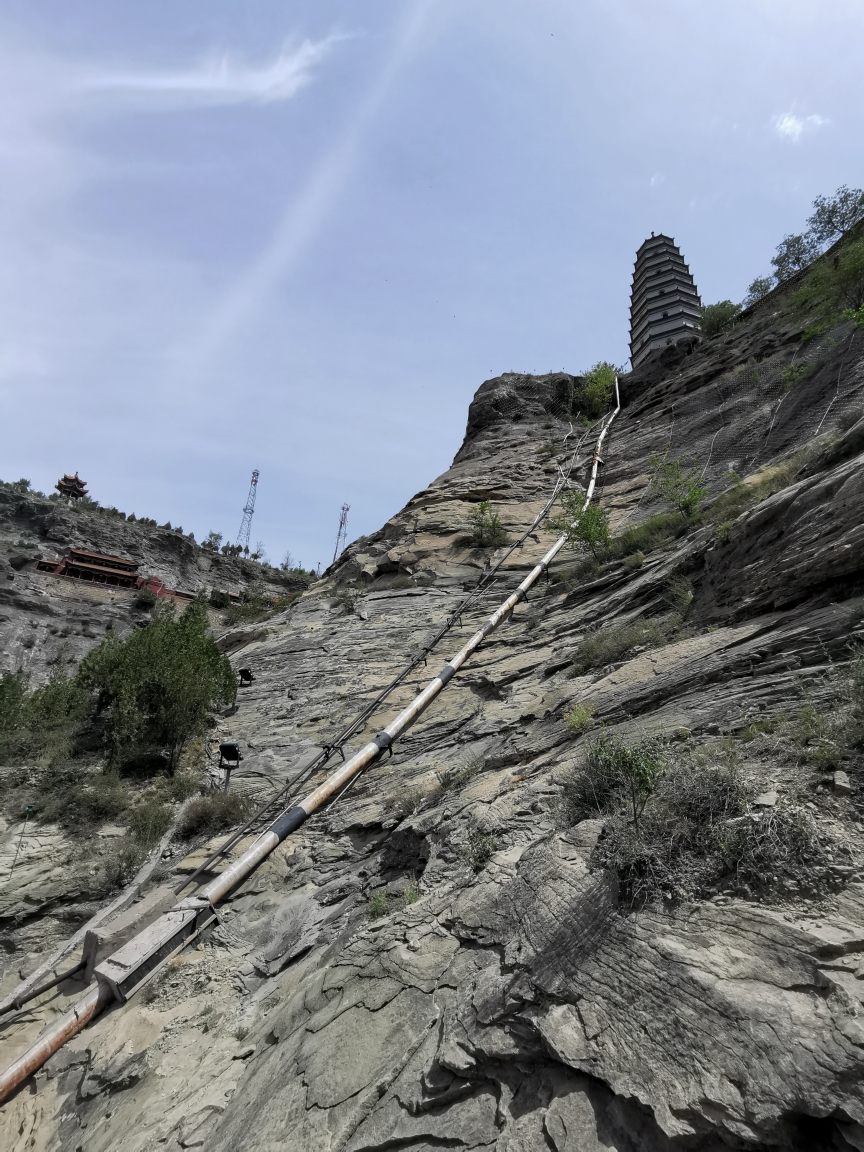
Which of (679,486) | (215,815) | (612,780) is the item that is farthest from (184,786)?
(679,486)

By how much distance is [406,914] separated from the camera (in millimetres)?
4680

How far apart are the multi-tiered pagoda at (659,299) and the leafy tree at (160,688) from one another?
113 feet

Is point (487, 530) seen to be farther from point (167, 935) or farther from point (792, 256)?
point (792, 256)

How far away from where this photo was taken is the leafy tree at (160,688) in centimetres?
1159

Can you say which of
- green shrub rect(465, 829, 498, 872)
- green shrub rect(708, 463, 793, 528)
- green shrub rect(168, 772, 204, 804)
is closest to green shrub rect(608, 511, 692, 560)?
green shrub rect(708, 463, 793, 528)

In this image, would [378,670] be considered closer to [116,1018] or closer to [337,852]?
[337,852]

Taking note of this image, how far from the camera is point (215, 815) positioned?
8.88 m

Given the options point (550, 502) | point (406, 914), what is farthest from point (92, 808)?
point (550, 502)

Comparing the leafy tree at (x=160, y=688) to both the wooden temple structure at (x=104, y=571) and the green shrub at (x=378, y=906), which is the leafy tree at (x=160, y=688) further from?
the wooden temple structure at (x=104, y=571)

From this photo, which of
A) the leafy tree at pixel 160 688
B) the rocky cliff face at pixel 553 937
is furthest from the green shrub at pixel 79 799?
the leafy tree at pixel 160 688

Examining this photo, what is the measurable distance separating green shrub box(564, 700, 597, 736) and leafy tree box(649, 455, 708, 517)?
6.87 m

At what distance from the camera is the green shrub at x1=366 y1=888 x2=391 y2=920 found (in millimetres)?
4998

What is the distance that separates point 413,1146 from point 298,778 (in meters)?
6.06

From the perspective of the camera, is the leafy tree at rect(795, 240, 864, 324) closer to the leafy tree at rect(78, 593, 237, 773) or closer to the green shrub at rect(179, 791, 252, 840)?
the green shrub at rect(179, 791, 252, 840)
